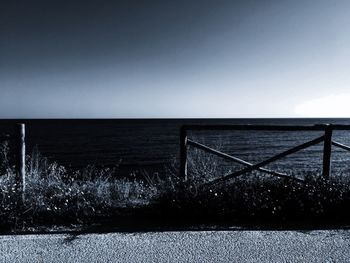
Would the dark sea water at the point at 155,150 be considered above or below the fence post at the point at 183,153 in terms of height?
below

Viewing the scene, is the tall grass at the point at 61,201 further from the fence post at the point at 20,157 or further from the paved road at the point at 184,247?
the paved road at the point at 184,247

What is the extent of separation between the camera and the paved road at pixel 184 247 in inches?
150

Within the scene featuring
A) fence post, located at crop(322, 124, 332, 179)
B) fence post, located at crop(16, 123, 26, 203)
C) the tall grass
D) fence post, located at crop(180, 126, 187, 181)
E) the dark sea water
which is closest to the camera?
the tall grass

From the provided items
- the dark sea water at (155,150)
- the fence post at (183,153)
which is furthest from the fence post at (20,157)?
the fence post at (183,153)

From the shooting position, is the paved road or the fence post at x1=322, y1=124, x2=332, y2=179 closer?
the paved road

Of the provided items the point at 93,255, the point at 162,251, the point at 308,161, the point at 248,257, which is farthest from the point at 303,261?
the point at 308,161

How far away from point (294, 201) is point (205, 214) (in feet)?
4.82

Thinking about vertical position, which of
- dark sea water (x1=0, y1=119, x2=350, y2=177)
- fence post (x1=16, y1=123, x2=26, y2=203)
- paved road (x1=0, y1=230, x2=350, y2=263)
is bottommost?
dark sea water (x1=0, y1=119, x2=350, y2=177)

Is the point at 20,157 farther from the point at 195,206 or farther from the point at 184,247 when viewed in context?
the point at 184,247

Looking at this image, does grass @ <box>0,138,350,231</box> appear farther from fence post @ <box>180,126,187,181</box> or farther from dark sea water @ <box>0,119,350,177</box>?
dark sea water @ <box>0,119,350,177</box>

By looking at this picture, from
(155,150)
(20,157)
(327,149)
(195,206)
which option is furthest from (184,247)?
(155,150)

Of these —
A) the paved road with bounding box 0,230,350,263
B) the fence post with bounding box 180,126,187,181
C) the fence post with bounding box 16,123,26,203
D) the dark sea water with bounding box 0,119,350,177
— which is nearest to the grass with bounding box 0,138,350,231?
the fence post with bounding box 16,123,26,203

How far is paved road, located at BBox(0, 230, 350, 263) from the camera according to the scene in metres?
3.81

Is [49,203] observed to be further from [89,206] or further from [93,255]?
[93,255]
